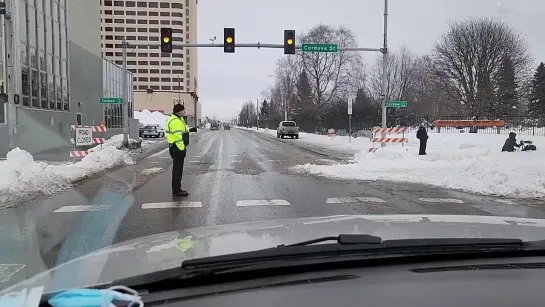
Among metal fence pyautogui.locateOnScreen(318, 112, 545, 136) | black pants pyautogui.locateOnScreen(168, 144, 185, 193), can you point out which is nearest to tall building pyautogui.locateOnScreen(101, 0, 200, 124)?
metal fence pyautogui.locateOnScreen(318, 112, 545, 136)

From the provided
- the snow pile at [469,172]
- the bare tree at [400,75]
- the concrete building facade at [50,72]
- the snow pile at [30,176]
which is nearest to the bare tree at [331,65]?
the bare tree at [400,75]

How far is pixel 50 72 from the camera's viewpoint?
28.3 metres

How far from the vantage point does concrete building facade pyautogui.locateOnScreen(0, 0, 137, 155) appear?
73.2 feet

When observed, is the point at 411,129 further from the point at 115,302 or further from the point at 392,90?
the point at 115,302

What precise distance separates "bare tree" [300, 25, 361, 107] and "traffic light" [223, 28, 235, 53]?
43006 mm

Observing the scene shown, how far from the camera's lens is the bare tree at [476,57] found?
5725 centimetres

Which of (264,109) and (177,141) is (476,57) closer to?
(177,141)

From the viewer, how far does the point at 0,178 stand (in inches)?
439

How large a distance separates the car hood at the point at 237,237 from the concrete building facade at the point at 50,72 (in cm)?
1667

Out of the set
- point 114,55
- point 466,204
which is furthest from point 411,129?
point 114,55

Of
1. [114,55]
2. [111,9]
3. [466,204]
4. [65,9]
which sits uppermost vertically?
[111,9]

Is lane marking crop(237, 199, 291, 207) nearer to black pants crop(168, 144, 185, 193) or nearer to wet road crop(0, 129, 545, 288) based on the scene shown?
wet road crop(0, 129, 545, 288)

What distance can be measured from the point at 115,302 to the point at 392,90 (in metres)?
74.7

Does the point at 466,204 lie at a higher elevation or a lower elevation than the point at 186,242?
lower
